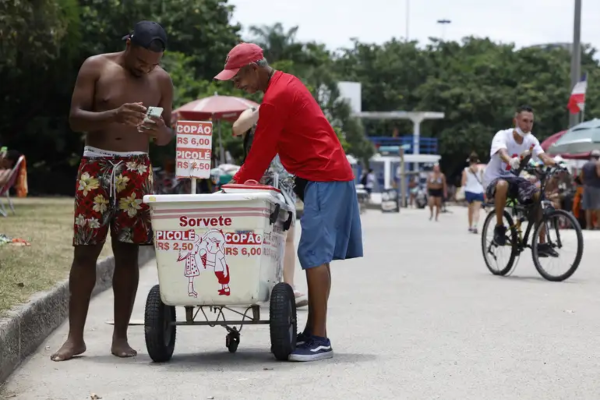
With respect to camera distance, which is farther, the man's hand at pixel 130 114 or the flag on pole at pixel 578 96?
the flag on pole at pixel 578 96

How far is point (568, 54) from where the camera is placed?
261 feet

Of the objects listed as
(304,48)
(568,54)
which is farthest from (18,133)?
(568,54)

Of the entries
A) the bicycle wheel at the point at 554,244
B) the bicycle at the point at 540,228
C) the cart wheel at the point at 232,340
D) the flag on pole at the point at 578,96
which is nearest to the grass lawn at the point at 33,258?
the cart wheel at the point at 232,340

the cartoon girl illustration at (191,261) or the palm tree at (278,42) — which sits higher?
the palm tree at (278,42)

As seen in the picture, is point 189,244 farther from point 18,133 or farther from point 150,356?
point 18,133

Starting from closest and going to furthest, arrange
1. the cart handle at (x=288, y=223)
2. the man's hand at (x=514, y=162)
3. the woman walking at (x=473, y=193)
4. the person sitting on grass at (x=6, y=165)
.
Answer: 1. the cart handle at (x=288, y=223)
2. the man's hand at (x=514, y=162)
3. the person sitting on grass at (x=6, y=165)
4. the woman walking at (x=473, y=193)

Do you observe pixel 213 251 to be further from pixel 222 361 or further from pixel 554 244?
pixel 554 244

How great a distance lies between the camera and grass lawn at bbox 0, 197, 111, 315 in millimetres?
7973

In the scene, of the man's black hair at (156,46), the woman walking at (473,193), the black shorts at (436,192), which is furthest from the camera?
the black shorts at (436,192)

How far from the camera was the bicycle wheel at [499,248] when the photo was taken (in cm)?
1184

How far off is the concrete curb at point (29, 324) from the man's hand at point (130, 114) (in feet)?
4.13

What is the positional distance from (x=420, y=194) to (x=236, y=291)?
43.5 metres

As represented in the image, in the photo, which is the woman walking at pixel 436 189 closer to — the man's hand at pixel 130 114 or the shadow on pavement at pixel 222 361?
the shadow on pavement at pixel 222 361

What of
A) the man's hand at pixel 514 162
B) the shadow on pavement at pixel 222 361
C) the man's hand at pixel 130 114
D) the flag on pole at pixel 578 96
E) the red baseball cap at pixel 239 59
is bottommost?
the shadow on pavement at pixel 222 361
